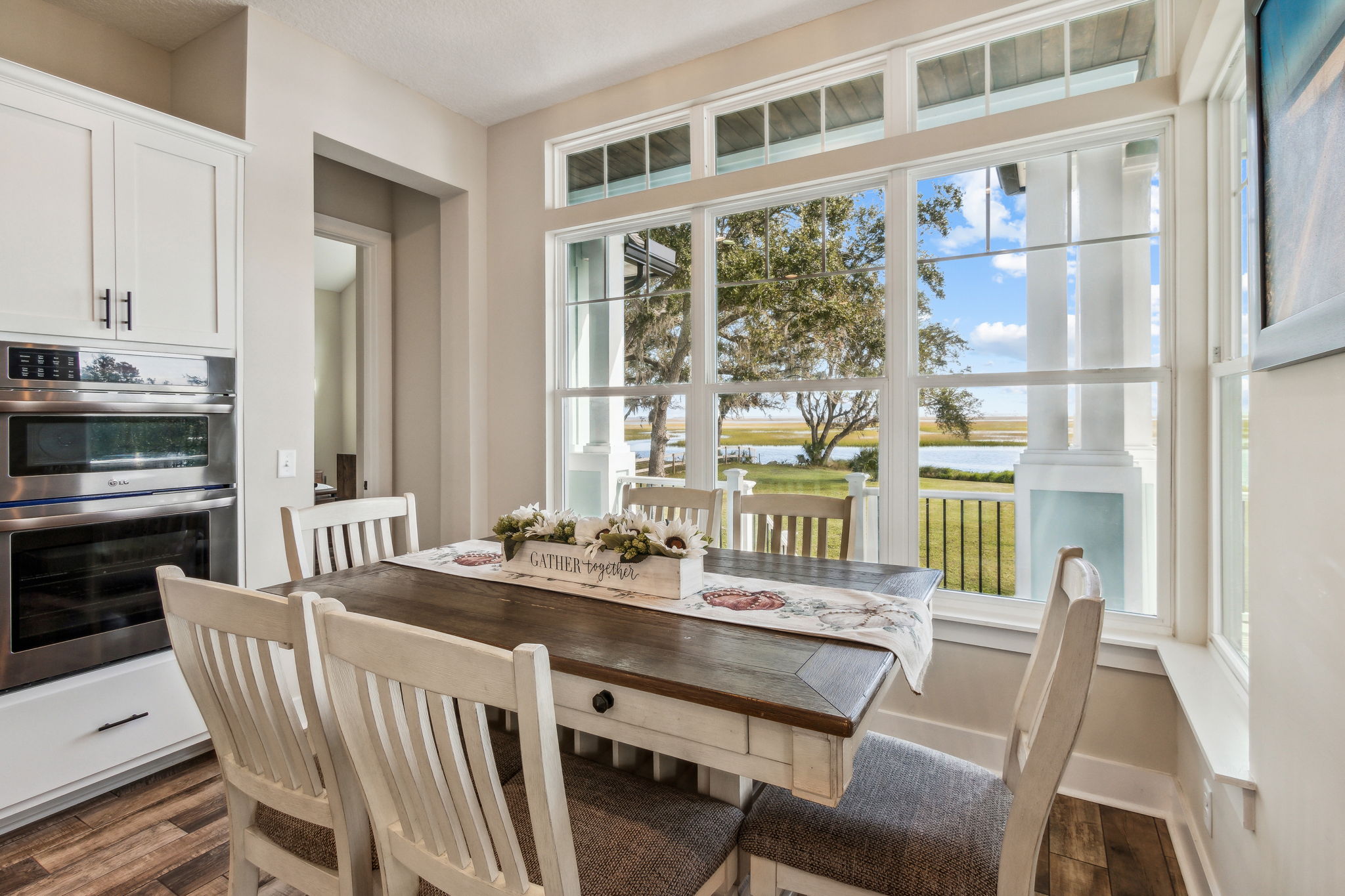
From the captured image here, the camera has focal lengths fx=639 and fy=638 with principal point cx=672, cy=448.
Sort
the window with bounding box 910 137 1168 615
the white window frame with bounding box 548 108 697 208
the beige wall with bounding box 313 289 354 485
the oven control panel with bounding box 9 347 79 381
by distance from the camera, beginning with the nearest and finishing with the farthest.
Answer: the oven control panel with bounding box 9 347 79 381, the window with bounding box 910 137 1168 615, the white window frame with bounding box 548 108 697 208, the beige wall with bounding box 313 289 354 485

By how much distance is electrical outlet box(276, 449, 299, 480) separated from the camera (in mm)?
2703

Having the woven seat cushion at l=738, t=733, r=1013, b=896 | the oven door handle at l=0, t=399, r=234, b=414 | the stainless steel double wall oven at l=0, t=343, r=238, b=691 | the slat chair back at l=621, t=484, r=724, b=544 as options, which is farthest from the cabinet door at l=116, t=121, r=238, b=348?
the woven seat cushion at l=738, t=733, r=1013, b=896

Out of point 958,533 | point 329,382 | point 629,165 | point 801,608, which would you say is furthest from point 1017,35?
point 329,382

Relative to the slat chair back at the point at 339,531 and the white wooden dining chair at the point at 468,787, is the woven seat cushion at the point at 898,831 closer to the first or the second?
the white wooden dining chair at the point at 468,787

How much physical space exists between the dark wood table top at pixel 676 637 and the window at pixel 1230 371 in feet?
2.88

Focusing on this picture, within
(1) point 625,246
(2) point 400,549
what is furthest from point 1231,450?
(2) point 400,549

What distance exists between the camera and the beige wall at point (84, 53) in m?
2.46

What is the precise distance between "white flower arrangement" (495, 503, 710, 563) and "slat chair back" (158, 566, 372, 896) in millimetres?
755

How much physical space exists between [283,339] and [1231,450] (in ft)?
11.4

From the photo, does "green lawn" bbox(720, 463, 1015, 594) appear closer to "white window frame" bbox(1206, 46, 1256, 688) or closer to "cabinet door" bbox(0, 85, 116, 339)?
"white window frame" bbox(1206, 46, 1256, 688)

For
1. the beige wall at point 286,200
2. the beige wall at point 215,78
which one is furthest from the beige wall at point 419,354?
the beige wall at point 215,78

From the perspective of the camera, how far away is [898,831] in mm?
1176

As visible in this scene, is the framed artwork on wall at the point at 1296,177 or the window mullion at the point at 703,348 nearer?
the framed artwork on wall at the point at 1296,177

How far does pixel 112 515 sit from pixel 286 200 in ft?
4.74
